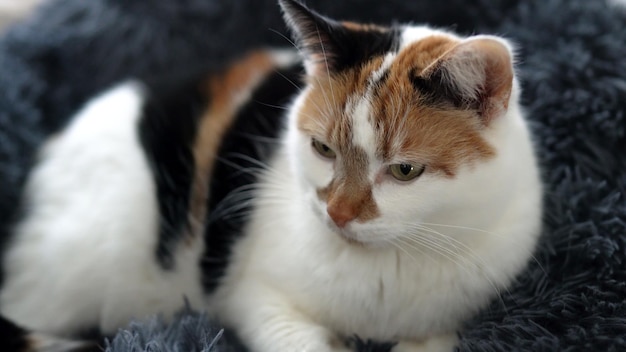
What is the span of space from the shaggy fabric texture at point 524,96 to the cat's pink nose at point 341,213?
0.28m

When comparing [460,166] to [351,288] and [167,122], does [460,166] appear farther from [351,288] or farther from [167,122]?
[167,122]

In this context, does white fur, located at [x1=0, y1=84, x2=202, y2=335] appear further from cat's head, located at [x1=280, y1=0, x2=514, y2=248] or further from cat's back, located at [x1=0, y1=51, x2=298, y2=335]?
cat's head, located at [x1=280, y1=0, x2=514, y2=248]

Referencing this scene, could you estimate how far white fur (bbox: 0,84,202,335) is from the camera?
1188mm

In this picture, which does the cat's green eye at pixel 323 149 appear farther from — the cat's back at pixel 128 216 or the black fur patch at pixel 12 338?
the black fur patch at pixel 12 338

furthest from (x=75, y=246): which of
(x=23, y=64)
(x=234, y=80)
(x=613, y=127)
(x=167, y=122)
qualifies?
(x=613, y=127)

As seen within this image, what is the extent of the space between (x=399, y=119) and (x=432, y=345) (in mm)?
423

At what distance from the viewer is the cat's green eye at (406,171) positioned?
0.86 metres

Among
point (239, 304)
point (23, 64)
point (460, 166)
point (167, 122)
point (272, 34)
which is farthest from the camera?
point (272, 34)

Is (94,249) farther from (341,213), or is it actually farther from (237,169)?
(341,213)

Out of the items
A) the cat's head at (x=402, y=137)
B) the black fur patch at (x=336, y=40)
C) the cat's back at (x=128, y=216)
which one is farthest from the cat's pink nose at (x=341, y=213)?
the cat's back at (x=128, y=216)

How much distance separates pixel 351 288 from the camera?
1015 mm

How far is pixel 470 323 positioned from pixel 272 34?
1022 millimetres

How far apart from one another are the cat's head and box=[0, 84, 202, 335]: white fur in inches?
18.4

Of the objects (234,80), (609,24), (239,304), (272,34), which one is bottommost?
(239,304)
